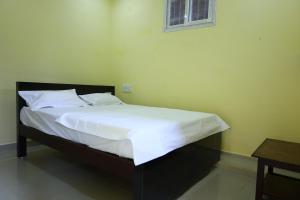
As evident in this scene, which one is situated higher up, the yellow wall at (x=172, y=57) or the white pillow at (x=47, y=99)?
the yellow wall at (x=172, y=57)

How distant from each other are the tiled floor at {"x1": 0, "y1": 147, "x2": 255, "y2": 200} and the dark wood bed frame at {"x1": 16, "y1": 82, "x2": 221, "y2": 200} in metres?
0.14

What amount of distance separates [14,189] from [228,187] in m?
1.92

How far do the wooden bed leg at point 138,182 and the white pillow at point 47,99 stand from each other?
155 cm

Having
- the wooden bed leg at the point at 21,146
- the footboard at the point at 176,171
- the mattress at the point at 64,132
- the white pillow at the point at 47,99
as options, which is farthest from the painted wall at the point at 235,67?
the wooden bed leg at the point at 21,146

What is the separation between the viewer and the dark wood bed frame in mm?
1476

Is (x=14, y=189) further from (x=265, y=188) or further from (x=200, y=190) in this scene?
(x=265, y=188)

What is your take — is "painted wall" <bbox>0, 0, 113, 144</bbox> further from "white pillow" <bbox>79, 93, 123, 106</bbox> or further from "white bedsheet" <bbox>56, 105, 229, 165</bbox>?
"white bedsheet" <bbox>56, 105, 229, 165</bbox>

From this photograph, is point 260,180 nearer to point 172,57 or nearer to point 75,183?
point 75,183

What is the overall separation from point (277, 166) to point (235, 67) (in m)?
1.40

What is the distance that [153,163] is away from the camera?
5.00 feet

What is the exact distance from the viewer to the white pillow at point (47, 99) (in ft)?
8.06

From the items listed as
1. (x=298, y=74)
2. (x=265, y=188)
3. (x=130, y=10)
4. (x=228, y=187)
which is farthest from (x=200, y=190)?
(x=130, y=10)

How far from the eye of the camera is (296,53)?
7.21 feet

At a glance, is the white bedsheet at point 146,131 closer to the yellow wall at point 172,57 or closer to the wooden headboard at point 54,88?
the yellow wall at point 172,57
